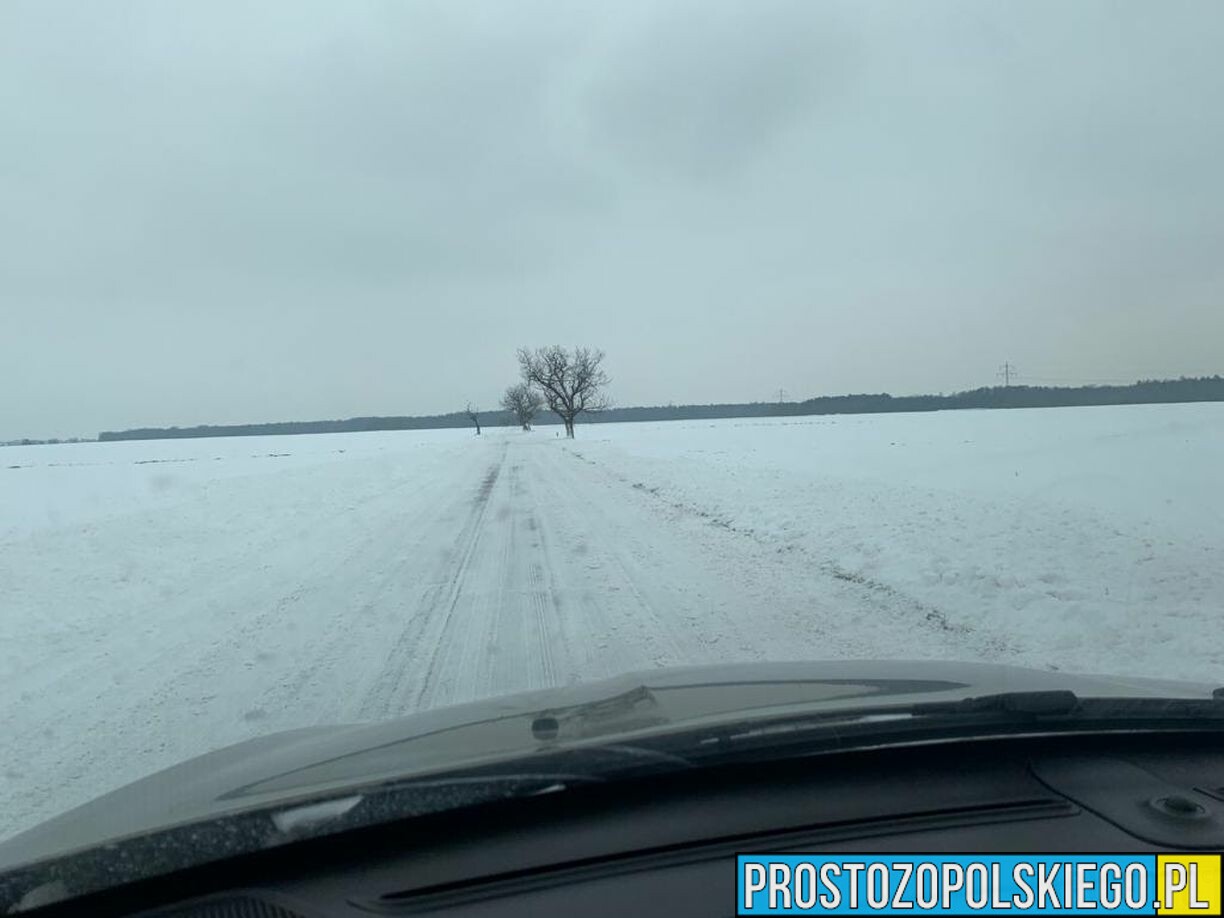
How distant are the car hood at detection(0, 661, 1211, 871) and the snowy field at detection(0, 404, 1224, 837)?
1576 millimetres

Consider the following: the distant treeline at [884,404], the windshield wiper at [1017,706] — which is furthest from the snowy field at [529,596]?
the distant treeline at [884,404]

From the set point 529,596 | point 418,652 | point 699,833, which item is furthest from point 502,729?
point 529,596

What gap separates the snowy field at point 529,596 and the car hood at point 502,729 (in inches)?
62.0

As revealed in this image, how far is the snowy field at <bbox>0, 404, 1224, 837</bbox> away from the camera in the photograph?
5.62 meters

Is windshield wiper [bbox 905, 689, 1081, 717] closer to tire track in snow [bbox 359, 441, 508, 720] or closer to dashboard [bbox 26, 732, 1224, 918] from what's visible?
dashboard [bbox 26, 732, 1224, 918]

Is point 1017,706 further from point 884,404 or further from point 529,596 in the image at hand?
point 884,404

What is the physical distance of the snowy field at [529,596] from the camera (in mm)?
5617

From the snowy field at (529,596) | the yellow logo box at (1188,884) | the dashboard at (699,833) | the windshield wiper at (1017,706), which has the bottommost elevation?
the snowy field at (529,596)

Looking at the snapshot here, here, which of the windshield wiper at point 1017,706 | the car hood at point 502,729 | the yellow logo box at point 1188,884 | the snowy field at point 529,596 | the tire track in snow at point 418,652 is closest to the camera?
the yellow logo box at point 1188,884

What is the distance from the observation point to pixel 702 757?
2.46 m

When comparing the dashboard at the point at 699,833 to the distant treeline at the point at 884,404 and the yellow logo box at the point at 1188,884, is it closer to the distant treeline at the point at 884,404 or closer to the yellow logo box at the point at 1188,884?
the yellow logo box at the point at 1188,884

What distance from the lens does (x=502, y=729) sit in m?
2.99

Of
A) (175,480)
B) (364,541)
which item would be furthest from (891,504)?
(175,480)

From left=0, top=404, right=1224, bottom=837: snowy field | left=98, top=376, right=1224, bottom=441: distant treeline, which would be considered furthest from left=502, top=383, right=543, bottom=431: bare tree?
left=0, top=404, right=1224, bottom=837: snowy field
